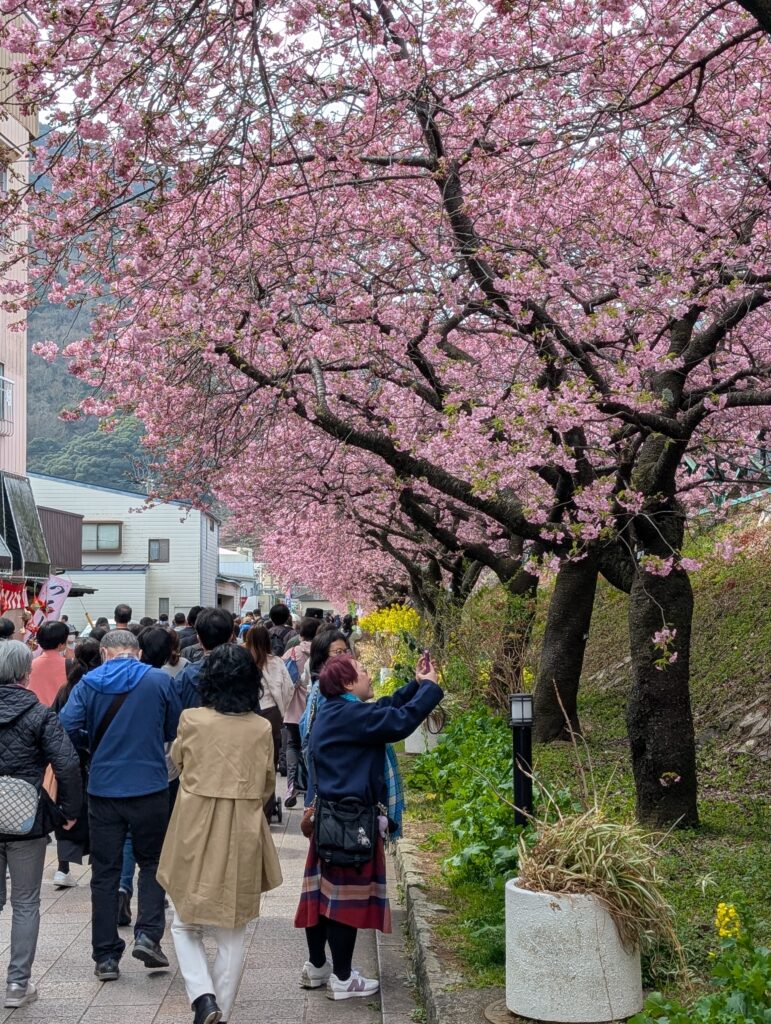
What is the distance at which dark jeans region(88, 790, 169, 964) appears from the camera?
251 inches

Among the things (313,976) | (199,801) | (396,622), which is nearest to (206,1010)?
(199,801)

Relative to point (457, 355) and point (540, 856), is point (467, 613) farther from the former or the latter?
point (540, 856)

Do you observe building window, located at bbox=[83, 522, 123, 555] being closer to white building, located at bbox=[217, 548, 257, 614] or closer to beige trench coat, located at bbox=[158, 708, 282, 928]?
white building, located at bbox=[217, 548, 257, 614]

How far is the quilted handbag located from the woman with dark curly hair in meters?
0.86

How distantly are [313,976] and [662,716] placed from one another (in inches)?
143

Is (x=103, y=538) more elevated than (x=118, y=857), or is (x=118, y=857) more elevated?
(x=103, y=538)

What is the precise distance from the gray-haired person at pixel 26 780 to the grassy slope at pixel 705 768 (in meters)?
2.14

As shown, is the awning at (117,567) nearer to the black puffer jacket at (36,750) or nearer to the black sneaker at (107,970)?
the black sneaker at (107,970)

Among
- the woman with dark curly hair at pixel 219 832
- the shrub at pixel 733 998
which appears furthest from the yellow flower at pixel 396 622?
the shrub at pixel 733 998

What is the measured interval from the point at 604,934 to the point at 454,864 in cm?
273

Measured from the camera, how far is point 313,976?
20.7 feet

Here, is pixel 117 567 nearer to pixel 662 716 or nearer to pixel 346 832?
pixel 662 716

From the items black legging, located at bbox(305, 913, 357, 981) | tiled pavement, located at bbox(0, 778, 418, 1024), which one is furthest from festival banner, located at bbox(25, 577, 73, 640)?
black legging, located at bbox(305, 913, 357, 981)

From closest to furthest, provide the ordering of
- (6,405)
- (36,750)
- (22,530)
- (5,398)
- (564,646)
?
(36,750) → (564,646) → (5,398) → (6,405) → (22,530)
